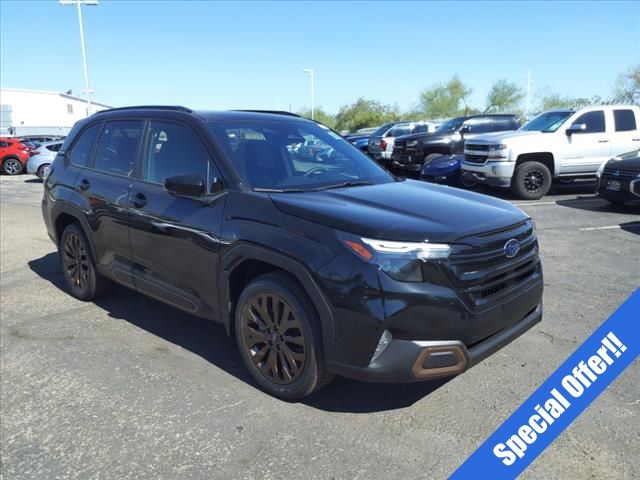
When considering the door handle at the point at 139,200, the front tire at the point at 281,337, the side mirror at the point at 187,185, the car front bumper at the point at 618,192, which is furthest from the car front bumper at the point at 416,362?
the car front bumper at the point at 618,192

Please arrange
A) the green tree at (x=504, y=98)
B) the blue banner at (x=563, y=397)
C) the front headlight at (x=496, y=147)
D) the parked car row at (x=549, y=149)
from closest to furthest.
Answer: the blue banner at (x=563, y=397), the front headlight at (x=496, y=147), the parked car row at (x=549, y=149), the green tree at (x=504, y=98)

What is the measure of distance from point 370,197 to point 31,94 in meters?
78.8

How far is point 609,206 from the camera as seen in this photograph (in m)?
9.89

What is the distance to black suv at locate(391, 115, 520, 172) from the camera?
576 inches

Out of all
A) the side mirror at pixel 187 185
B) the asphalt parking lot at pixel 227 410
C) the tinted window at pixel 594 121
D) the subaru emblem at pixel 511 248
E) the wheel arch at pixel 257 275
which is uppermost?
the tinted window at pixel 594 121

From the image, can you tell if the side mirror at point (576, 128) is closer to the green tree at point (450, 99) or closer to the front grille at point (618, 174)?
the front grille at point (618, 174)

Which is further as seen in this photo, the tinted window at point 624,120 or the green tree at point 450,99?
the green tree at point 450,99

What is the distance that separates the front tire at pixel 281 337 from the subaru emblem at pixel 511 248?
45.0 inches

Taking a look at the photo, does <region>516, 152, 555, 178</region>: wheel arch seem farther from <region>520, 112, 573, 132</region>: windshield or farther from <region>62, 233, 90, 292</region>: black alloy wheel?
<region>62, 233, 90, 292</region>: black alloy wheel

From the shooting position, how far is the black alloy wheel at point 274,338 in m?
3.00

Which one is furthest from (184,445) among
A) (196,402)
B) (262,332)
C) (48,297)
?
(48,297)

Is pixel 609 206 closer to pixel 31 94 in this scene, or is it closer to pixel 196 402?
pixel 196 402

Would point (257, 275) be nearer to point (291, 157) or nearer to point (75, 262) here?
point (291, 157)

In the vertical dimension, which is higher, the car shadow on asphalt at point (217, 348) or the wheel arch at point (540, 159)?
the wheel arch at point (540, 159)
